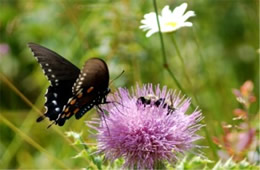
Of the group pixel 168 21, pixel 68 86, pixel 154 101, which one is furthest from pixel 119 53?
pixel 154 101

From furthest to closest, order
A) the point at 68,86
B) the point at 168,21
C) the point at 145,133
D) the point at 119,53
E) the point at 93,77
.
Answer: the point at 119,53, the point at 168,21, the point at 68,86, the point at 93,77, the point at 145,133

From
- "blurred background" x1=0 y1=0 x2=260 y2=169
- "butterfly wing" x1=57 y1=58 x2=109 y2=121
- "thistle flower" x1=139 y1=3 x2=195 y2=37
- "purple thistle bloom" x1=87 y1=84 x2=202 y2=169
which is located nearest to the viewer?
"purple thistle bloom" x1=87 y1=84 x2=202 y2=169

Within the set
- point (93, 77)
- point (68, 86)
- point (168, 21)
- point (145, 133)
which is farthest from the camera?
point (168, 21)

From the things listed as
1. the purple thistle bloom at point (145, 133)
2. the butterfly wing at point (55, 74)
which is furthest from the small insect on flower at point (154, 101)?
the butterfly wing at point (55, 74)

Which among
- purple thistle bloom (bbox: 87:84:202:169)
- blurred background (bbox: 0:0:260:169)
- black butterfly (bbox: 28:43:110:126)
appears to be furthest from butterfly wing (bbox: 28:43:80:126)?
blurred background (bbox: 0:0:260:169)

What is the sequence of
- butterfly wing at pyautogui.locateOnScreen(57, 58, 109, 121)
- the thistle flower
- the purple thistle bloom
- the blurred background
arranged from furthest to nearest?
the blurred background
the thistle flower
butterfly wing at pyautogui.locateOnScreen(57, 58, 109, 121)
the purple thistle bloom

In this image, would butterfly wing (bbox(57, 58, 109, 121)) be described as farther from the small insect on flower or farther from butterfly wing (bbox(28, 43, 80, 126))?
the small insect on flower

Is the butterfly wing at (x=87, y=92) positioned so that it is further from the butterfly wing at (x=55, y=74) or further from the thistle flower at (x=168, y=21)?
the thistle flower at (x=168, y=21)

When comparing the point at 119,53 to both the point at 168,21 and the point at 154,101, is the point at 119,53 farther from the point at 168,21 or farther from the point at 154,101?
the point at 154,101
